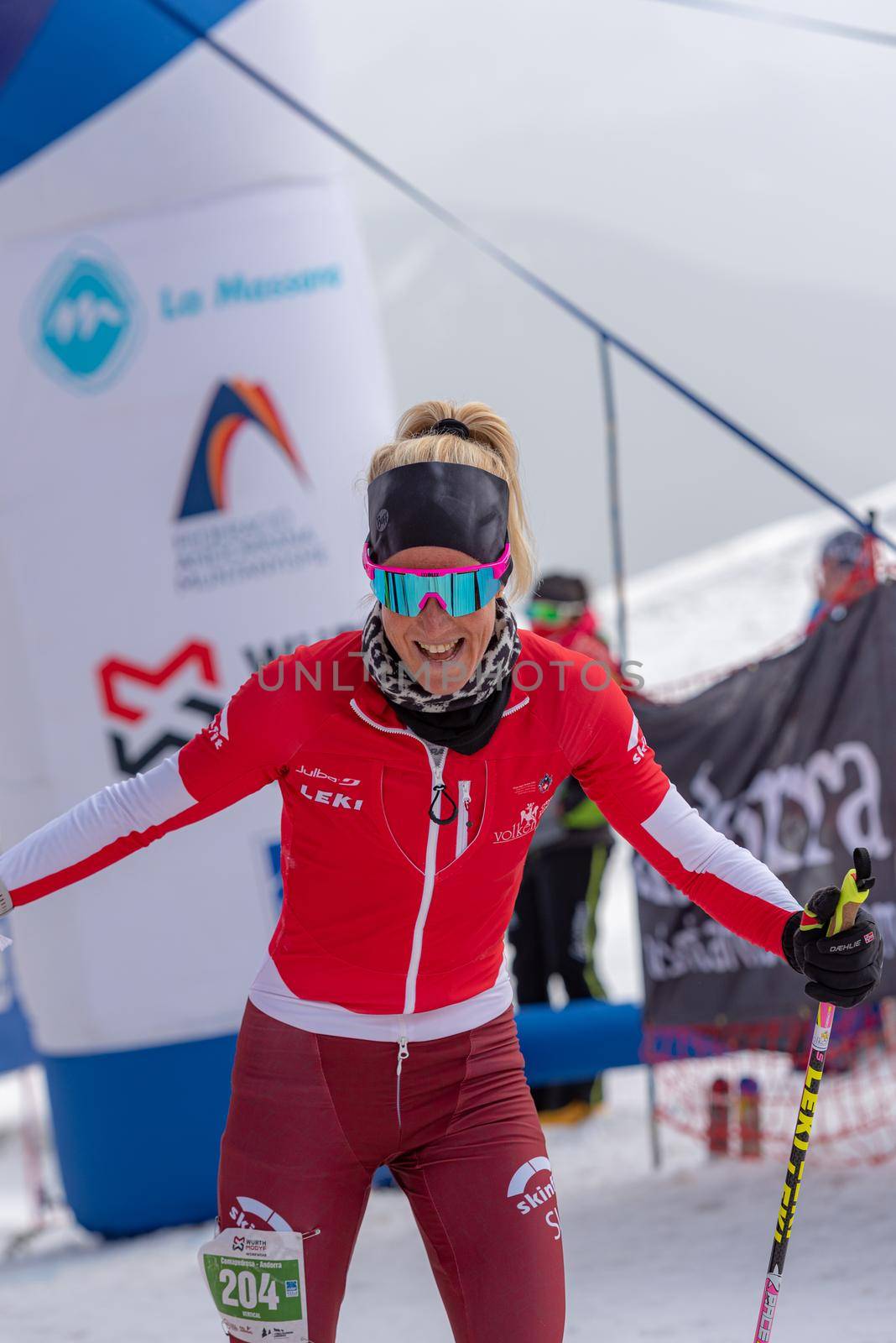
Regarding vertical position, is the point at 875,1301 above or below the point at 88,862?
below

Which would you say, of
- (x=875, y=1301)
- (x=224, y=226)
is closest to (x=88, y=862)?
(x=875, y=1301)

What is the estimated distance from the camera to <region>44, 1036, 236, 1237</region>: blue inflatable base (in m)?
4.90

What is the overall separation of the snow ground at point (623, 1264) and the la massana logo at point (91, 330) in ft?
9.52

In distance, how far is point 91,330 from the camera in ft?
15.6

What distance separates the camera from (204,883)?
4844mm

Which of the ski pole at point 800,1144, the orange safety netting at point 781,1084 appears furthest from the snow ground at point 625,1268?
the ski pole at point 800,1144

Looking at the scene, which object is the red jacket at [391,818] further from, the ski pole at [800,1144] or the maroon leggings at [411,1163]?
the ski pole at [800,1144]

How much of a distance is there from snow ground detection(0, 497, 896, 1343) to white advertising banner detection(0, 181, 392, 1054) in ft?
2.67

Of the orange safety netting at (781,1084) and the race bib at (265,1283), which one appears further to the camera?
the orange safety netting at (781,1084)

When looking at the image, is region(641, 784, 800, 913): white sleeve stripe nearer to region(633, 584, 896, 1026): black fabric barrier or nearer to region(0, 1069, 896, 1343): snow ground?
region(0, 1069, 896, 1343): snow ground

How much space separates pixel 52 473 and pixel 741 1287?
10.7 feet

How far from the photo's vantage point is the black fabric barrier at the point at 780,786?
4.16m

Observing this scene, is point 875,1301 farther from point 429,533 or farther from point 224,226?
point 224,226

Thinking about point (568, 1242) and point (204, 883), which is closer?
point (568, 1242)
